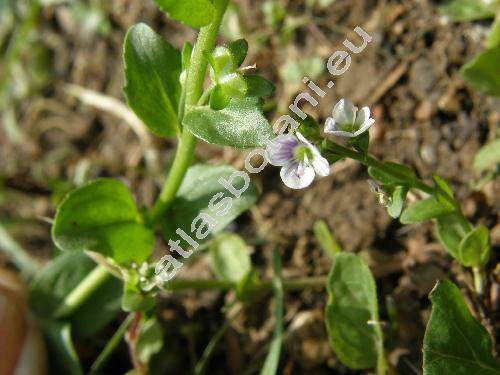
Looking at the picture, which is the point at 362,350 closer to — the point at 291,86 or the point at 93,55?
the point at 291,86

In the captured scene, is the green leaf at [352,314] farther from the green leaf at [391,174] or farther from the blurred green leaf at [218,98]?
the blurred green leaf at [218,98]

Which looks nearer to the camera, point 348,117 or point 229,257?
point 348,117

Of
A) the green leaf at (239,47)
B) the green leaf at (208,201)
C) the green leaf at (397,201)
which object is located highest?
the green leaf at (239,47)

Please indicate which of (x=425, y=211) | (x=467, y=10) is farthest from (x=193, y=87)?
(x=467, y=10)

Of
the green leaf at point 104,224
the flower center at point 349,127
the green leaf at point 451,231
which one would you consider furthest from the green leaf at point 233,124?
the green leaf at point 451,231

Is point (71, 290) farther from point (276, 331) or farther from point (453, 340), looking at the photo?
point (453, 340)

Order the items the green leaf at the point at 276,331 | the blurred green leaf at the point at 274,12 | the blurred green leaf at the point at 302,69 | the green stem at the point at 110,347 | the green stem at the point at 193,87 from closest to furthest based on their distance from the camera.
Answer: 1. the green stem at the point at 193,87
2. the green leaf at the point at 276,331
3. the green stem at the point at 110,347
4. the blurred green leaf at the point at 302,69
5. the blurred green leaf at the point at 274,12

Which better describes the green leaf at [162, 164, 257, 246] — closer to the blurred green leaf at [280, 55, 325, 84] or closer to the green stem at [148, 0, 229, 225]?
the green stem at [148, 0, 229, 225]
